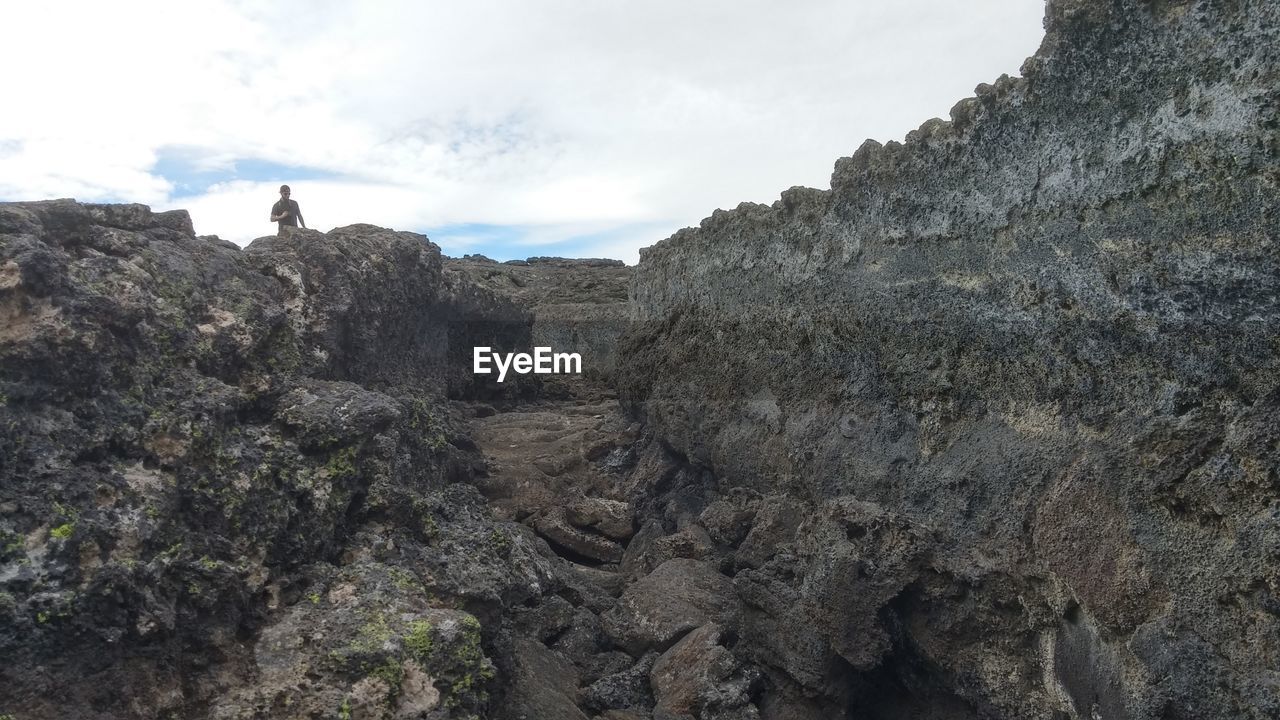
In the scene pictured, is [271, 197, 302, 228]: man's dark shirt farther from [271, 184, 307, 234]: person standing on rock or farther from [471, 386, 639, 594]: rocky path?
[471, 386, 639, 594]: rocky path

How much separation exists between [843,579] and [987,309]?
1805 millimetres

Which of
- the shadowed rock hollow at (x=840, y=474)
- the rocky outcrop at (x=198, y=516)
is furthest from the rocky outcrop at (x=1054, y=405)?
the rocky outcrop at (x=198, y=516)

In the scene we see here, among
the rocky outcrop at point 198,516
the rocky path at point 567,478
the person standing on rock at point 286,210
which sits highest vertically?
the person standing on rock at point 286,210

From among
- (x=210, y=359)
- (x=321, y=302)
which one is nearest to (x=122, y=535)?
(x=210, y=359)

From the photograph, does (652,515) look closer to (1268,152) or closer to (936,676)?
(936,676)

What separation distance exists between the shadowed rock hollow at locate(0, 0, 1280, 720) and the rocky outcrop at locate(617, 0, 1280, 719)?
2cm

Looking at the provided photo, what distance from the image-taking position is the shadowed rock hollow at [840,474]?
4.00 metres

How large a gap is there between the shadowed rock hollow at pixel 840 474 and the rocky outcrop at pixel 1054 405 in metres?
0.02

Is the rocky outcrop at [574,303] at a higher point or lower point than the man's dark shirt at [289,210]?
lower

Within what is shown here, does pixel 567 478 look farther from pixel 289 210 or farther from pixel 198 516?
pixel 198 516

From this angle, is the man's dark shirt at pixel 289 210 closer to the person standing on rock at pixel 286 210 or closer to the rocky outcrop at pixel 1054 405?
the person standing on rock at pixel 286 210

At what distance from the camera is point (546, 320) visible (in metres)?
18.8

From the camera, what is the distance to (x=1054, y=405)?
200 inches

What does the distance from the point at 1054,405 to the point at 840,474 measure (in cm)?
211
